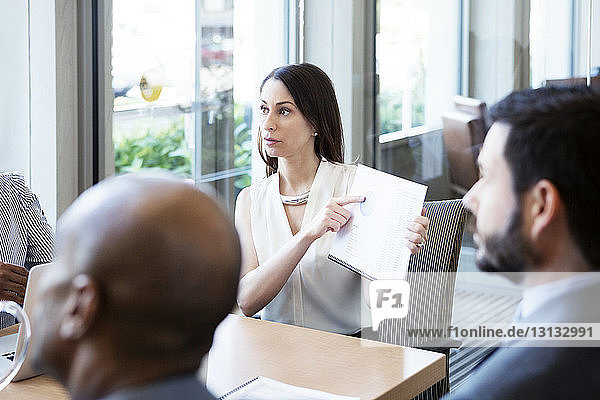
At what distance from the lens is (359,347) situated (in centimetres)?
185

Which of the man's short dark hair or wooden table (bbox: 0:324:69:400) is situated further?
wooden table (bbox: 0:324:69:400)

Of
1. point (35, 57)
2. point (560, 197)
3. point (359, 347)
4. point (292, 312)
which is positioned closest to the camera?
point (560, 197)

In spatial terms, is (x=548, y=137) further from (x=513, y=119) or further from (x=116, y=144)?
(x=116, y=144)

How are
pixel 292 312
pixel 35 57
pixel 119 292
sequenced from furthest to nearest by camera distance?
pixel 35 57, pixel 292 312, pixel 119 292

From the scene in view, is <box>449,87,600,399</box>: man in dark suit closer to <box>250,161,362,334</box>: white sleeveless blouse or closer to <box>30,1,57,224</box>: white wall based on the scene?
<box>250,161,362,334</box>: white sleeveless blouse

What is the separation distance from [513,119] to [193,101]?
9.40 ft

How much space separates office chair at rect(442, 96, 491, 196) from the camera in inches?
137

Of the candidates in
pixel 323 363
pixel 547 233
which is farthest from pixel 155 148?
pixel 547 233

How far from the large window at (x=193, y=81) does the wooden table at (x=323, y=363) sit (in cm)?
187

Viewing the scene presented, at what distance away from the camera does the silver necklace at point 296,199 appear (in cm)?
250

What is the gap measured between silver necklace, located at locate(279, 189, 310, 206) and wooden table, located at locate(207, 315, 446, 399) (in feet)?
1.95

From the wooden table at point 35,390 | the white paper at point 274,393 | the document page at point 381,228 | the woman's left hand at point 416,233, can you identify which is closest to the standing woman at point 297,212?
the document page at point 381,228

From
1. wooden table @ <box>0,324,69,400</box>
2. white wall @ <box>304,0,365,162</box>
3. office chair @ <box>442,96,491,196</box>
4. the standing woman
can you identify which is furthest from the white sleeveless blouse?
white wall @ <box>304,0,365,162</box>

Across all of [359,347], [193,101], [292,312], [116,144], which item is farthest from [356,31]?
[359,347]
